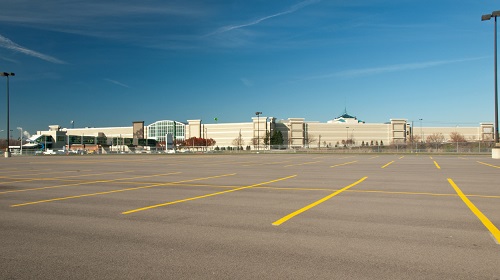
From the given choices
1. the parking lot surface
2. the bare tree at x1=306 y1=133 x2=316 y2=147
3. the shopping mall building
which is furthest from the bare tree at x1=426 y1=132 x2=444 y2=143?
the parking lot surface

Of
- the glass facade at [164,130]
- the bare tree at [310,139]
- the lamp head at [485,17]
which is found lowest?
the bare tree at [310,139]

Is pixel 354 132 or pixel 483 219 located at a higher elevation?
pixel 354 132

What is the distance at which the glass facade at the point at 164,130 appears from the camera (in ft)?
607

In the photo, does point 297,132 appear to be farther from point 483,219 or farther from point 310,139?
point 483,219

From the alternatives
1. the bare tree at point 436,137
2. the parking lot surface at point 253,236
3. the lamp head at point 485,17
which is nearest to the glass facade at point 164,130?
the bare tree at point 436,137

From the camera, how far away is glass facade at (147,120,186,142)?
184875 millimetres

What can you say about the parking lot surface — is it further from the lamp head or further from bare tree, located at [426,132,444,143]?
bare tree, located at [426,132,444,143]

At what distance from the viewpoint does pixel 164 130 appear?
189000mm

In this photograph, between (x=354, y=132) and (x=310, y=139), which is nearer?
(x=310, y=139)

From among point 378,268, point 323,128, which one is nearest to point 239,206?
point 378,268

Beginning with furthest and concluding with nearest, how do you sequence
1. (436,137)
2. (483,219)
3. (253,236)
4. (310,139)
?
(310,139), (436,137), (483,219), (253,236)

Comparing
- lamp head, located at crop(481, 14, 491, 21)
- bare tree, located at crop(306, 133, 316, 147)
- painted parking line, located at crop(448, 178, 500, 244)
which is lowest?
painted parking line, located at crop(448, 178, 500, 244)

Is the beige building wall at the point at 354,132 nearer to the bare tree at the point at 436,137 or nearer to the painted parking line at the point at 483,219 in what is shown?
the bare tree at the point at 436,137

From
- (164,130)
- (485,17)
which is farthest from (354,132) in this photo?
(485,17)
